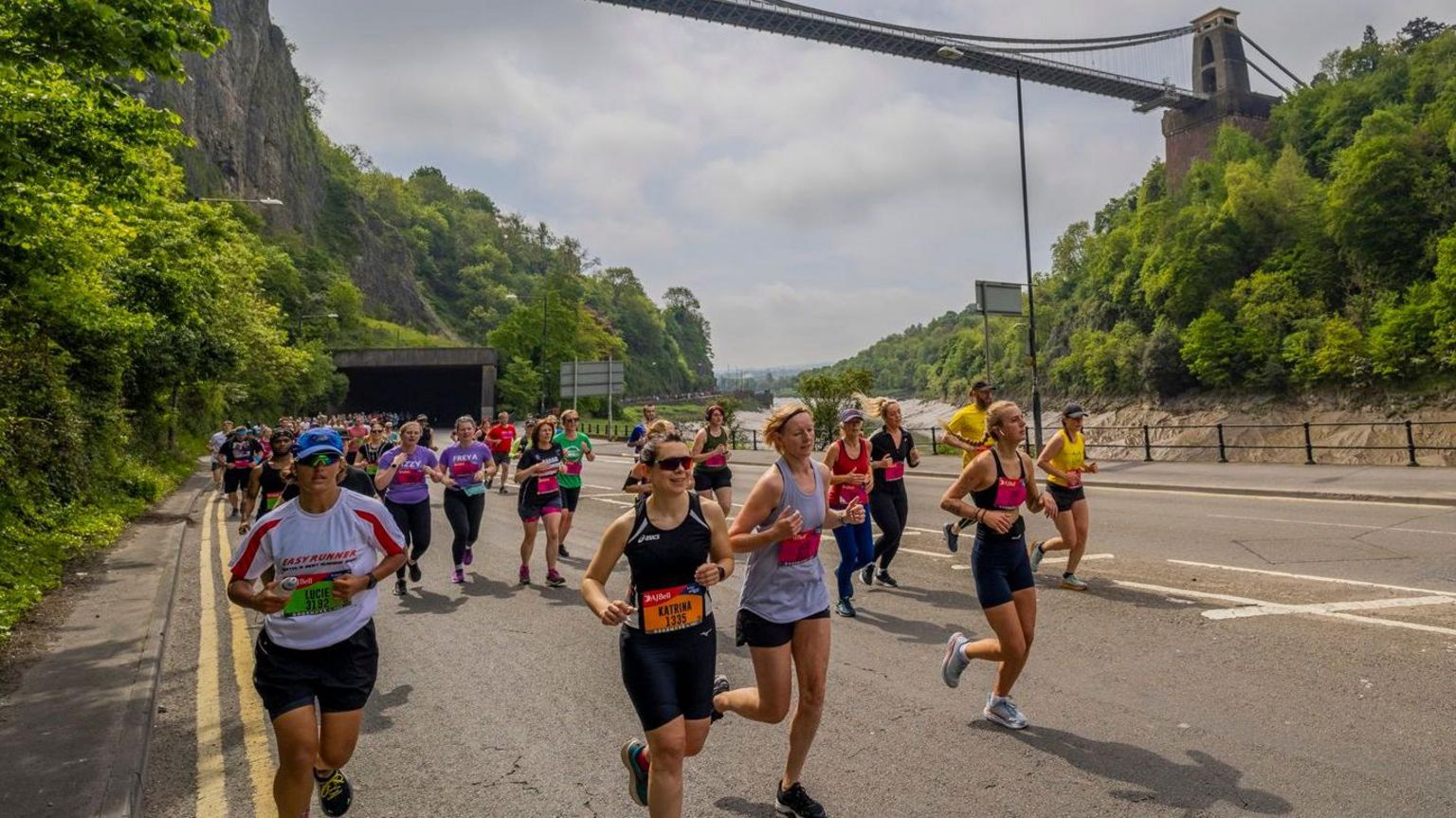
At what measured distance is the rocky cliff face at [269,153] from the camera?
220 feet

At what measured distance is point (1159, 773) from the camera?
3.96 m

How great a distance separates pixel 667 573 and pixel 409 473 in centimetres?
627

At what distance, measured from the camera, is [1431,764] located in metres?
3.91

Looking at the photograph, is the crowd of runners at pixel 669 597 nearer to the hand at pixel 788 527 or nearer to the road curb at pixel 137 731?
the hand at pixel 788 527

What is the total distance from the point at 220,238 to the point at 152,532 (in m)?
22.9

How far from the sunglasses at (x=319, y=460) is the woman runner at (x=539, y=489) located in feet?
17.9

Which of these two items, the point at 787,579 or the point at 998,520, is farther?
the point at 998,520

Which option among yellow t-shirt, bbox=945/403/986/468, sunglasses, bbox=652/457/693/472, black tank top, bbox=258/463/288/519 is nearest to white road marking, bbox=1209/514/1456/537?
yellow t-shirt, bbox=945/403/986/468

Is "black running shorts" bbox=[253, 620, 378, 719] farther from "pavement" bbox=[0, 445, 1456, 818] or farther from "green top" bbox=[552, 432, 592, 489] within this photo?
"green top" bbox=[552, 432, 592, 489]

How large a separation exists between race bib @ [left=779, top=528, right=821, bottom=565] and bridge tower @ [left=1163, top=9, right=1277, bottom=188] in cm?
9815

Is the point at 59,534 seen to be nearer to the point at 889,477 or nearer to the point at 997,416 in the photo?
the point at 889,477

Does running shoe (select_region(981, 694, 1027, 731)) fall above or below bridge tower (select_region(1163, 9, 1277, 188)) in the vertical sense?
below

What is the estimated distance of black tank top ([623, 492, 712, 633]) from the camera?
3307 mm

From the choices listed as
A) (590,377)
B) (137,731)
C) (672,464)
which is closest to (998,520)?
(672,464)
